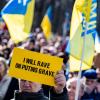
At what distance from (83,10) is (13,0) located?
6.04 feet

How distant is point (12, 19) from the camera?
1069 centimetres

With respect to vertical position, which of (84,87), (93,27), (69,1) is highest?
(69,1)

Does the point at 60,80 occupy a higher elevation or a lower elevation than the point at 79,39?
lower

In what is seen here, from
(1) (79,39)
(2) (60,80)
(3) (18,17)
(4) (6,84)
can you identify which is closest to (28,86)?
(2) (60,80)

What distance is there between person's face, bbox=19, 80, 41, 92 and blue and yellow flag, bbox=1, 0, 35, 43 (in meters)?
3.26

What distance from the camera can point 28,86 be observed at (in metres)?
6.08

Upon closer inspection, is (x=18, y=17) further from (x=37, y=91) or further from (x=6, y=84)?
(x=37, y=91)

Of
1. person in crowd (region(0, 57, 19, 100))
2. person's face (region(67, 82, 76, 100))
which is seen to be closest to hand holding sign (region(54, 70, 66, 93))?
person's face (region(67, 82, 76, 100))

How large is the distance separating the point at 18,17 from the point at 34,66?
4.48 meters

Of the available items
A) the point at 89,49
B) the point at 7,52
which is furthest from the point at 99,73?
the point at 7,52

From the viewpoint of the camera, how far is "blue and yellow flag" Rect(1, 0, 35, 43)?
984cm

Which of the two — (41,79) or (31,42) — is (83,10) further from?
(31,42)

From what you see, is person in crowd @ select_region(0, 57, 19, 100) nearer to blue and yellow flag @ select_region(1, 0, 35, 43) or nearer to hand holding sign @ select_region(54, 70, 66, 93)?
blue and yellow flag @ select_region(1, 0, 35, 43)

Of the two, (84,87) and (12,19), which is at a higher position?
(12,19)
